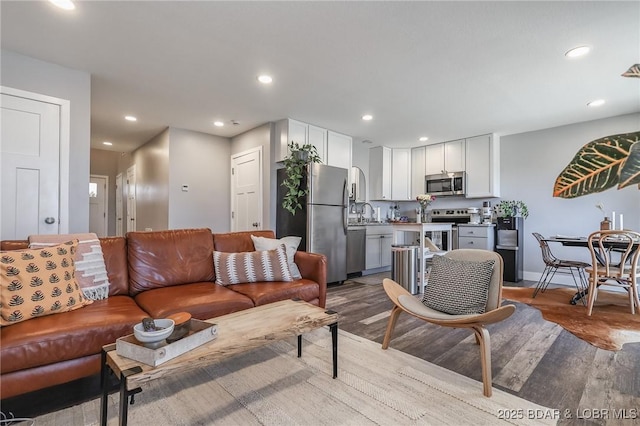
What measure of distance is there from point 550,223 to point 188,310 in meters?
5.48

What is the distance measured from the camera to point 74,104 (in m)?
Answer: 2.96

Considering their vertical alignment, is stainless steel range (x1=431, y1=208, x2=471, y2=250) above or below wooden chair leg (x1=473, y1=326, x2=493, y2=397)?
above

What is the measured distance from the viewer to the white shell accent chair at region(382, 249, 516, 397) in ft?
5.39

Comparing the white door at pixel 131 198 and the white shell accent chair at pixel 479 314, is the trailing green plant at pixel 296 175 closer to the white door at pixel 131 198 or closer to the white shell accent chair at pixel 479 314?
the white shell accent chair at pixel 479 314

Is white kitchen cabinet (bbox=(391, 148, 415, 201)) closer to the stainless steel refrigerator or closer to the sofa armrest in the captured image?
the stainless steel refrigerator

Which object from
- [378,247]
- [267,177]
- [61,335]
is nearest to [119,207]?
[267,177]

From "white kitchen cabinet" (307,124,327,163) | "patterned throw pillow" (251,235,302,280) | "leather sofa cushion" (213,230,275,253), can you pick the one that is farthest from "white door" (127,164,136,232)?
"patterned throw pillow" (251,235,302,280)

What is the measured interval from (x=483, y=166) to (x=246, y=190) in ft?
13.7

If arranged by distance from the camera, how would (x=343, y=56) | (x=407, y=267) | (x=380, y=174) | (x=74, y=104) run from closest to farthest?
(x=343, y=56), (x=74, y=104), (x=407, y=267), (x=380, y=174)

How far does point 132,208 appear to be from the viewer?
6316 mm

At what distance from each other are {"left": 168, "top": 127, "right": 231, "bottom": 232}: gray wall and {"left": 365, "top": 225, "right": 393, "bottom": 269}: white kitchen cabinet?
2642 mm

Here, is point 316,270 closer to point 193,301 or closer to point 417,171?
point 193,301

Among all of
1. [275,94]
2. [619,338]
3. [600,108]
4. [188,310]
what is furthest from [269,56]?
[600,108]

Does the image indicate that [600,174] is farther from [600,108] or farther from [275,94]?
[600,108]
